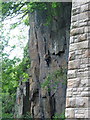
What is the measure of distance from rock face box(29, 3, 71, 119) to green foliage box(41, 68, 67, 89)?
0.12 metres

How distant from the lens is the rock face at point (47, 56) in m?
11.1

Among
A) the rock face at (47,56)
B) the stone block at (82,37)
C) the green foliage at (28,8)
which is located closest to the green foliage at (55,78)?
the rock face at (47,56)

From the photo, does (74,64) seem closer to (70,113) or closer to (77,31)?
(77,31)

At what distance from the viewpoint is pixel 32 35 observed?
12852mm

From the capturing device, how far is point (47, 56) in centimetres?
1173

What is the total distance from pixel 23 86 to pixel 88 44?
8.00 m

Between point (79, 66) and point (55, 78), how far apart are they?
526 centimetres

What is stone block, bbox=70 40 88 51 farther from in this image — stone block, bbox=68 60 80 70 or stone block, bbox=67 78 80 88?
stone block, bbox=67 78 80 88

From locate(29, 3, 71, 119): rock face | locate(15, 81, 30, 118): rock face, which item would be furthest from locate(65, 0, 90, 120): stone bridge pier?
locate(15, 81, 30, 118): rock face

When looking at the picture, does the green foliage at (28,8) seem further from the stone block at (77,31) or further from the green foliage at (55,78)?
the stone block at (77,31)

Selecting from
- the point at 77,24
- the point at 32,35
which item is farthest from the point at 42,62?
the point at 77,24

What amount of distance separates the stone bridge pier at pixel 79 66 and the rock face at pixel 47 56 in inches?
192

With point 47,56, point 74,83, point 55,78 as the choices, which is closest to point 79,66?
point 74,83

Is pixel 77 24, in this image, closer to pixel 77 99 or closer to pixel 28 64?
pixel 77 99
